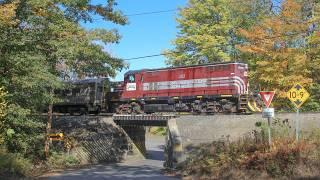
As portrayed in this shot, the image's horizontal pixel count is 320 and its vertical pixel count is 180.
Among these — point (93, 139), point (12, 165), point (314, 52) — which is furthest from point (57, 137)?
point (314, 52)

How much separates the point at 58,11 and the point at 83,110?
17.2 m

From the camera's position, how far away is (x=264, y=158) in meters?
18.3

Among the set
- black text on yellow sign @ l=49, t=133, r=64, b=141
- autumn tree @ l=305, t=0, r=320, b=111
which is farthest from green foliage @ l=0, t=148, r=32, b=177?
autumn tree @ l=305, t=0, r=320, b=111

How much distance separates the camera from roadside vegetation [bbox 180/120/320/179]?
17172 millimetres

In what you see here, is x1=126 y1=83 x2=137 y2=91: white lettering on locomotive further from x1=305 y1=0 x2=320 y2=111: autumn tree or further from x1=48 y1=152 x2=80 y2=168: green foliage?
x1=305 y1=0 x2=320 y2=111: autumn tree

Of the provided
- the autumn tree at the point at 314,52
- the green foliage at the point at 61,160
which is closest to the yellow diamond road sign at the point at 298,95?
the green foliage at the point at 61,160

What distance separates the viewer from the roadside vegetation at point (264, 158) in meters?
17.2

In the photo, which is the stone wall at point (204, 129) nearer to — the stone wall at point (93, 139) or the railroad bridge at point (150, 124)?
the railroad bridge at point (150, 124)

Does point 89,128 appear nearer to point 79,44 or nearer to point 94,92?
point 94,92

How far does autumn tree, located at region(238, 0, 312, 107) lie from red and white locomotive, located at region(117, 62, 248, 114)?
2.21 metres

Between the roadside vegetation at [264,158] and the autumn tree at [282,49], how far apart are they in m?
12.3

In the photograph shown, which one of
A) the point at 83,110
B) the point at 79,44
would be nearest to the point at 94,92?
the point at 83,110

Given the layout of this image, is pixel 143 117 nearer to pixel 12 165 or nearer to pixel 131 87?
pixel 131 87

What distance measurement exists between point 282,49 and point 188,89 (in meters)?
7.24
